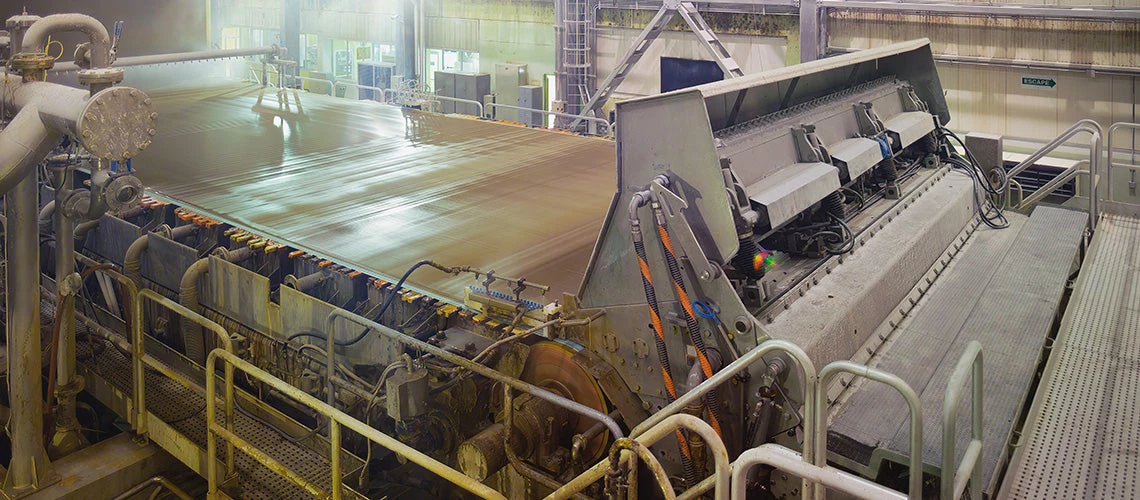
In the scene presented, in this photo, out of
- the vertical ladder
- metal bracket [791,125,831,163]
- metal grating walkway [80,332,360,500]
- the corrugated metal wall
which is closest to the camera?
metal grating walkway [80,332,360,500]

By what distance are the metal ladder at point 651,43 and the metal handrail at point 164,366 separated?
377 inches

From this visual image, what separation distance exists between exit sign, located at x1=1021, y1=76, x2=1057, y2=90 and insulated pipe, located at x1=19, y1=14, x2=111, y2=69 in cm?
1174

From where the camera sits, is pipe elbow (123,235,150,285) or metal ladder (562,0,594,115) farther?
metal ladder (562,0,594,115)

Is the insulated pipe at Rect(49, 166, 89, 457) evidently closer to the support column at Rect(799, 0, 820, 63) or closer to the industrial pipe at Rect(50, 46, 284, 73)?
the industrial pipe at Rect(50, 46, 284, 73)

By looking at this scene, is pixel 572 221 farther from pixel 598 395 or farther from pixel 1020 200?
pixel 1020 200

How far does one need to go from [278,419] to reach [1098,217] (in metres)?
7.09

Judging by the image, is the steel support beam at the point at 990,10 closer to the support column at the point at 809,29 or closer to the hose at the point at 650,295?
the support column at the point at 809,29

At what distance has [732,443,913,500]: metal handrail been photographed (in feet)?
9.61

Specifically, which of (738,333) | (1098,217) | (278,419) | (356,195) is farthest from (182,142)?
(1098,217)

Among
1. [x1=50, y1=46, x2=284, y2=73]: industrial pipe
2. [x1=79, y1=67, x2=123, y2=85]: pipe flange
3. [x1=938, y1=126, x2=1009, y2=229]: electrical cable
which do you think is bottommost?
[x1=938, y1=126, x2=1009, y2=229]: electrical cable

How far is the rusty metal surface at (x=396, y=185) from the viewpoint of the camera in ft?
24.2

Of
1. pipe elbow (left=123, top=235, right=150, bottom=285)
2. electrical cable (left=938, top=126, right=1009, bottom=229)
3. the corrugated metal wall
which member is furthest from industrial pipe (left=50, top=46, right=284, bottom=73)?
electrical cable (left=938, top=126, right=1009, bottom=229)

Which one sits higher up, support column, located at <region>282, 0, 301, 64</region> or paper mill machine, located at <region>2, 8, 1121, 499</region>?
support column, located at <region>282, 0, 301, 64</region>

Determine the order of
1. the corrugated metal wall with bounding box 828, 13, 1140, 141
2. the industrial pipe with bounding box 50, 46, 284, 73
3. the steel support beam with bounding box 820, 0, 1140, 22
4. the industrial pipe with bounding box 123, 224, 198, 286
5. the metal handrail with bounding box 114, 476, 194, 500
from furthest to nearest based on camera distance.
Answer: the industrial pipe with bounding box 50, 46, 284, 73, the corrugated metal wall with bounding box 828, 13, 1140, 141, the steel support beam with bounding box 820, 0, 1140, 22, the industrial pipe with bounding box 123, 224, 198, 286, the metal handrail with bounding box 114, 476, 194, 500
